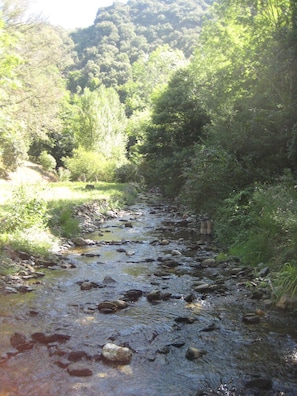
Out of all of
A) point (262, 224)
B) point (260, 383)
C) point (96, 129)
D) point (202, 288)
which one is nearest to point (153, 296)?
point (202, 288)

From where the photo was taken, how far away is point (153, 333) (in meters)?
5.28

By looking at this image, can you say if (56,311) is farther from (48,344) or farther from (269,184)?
(269,184)

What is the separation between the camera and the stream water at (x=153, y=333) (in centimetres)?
399

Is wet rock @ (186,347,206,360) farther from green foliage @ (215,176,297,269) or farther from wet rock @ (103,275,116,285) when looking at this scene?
green foliage @ (215,176,297,269)

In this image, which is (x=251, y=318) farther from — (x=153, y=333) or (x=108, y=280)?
(x=108, y=280)

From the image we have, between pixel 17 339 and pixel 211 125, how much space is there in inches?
626

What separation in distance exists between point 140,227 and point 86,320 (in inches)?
346

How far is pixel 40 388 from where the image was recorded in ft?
12.7

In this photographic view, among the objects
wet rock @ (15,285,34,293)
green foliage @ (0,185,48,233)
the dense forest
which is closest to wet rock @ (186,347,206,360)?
the dense forest

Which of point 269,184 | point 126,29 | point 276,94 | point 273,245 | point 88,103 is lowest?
point 273,245

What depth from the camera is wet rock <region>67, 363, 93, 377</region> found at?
415cm

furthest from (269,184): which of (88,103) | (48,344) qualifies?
(88,103)

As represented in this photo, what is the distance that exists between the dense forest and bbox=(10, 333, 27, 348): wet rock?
3853 millimetres

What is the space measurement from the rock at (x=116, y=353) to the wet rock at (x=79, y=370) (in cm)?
32
